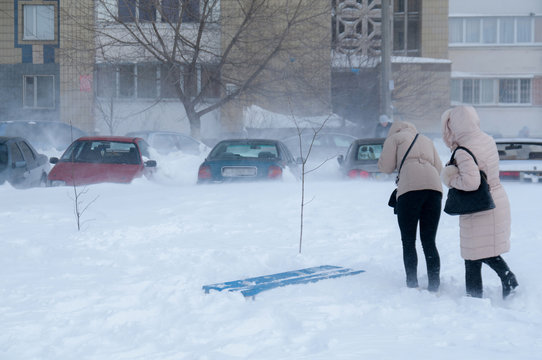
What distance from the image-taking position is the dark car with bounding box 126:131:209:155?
2009cm

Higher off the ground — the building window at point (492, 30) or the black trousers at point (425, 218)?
the building window at point (492, 30)

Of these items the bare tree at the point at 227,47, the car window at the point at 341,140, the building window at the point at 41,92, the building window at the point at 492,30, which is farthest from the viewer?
the building window at the point at 492,30

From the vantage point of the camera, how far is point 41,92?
3044 centimetres

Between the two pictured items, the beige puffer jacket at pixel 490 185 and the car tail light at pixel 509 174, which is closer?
the beige puffer jacket at pixel 490 185

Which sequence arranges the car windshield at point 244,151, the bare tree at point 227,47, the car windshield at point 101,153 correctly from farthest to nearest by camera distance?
the bare tree at point 227,47
the car windshield at point 101,153
the car windshield at point 244,151

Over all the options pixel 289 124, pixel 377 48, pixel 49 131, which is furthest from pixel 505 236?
pixel 377 48

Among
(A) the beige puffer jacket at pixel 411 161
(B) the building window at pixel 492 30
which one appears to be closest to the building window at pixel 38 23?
(B) the building window at pixel 492 30

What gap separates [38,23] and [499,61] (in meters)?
22.4

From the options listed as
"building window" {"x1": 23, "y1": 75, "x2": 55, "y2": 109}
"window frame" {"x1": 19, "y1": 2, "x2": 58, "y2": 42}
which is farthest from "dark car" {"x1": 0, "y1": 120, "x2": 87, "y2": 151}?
"window frame" {"x1": 19, "y1": 2, "x2": 58, "y2": 42}

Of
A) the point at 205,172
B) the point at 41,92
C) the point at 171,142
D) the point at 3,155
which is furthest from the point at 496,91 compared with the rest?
the point at 3,155

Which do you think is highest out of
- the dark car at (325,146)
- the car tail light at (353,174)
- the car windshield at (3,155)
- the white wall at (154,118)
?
the white wall at (154,118)

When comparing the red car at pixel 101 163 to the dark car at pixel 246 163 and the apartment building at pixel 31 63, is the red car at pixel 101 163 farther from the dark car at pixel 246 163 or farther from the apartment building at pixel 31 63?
the apartment building at pixel 31 63

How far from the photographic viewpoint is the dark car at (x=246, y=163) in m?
12.2

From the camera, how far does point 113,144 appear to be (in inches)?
533
